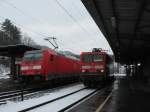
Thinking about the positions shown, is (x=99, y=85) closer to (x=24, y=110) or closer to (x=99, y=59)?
(x=99, y=59)

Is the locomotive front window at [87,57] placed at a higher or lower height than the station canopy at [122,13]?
lower

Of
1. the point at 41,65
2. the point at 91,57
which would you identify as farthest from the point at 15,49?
the point at 41,65

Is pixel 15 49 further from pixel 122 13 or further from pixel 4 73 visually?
pixel 4 73

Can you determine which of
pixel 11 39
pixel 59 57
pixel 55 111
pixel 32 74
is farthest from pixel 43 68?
pixel 11 39

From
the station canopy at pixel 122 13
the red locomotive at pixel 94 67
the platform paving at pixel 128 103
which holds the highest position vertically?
the station canopy at pixel 122 13

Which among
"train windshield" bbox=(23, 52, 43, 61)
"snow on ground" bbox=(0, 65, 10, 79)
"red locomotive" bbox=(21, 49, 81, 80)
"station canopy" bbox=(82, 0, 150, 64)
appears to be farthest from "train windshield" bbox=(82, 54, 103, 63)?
"snow on ground" bbox=(0, 65, 10, 79)

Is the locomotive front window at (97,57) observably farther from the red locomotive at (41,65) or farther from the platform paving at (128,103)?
the platform paving at (128,103)

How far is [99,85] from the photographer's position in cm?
3312

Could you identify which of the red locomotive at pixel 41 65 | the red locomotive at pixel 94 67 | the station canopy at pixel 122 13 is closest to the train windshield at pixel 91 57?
the red locomotive at pixel 94 67

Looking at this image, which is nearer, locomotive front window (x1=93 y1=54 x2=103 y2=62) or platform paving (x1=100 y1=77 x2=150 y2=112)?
platform paving (x1=100 y1=77 x2=150 y2=112)

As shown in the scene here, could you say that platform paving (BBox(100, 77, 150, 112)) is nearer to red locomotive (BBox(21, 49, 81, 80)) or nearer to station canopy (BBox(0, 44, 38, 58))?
red locomotive (BBox(21, 49, 81, 80))

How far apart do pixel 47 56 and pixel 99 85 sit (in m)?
6.91

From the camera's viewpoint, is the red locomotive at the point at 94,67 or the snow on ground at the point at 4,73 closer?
the red locomotive at the point at 94,67

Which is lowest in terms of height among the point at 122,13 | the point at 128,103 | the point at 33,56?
the point at 128,103
